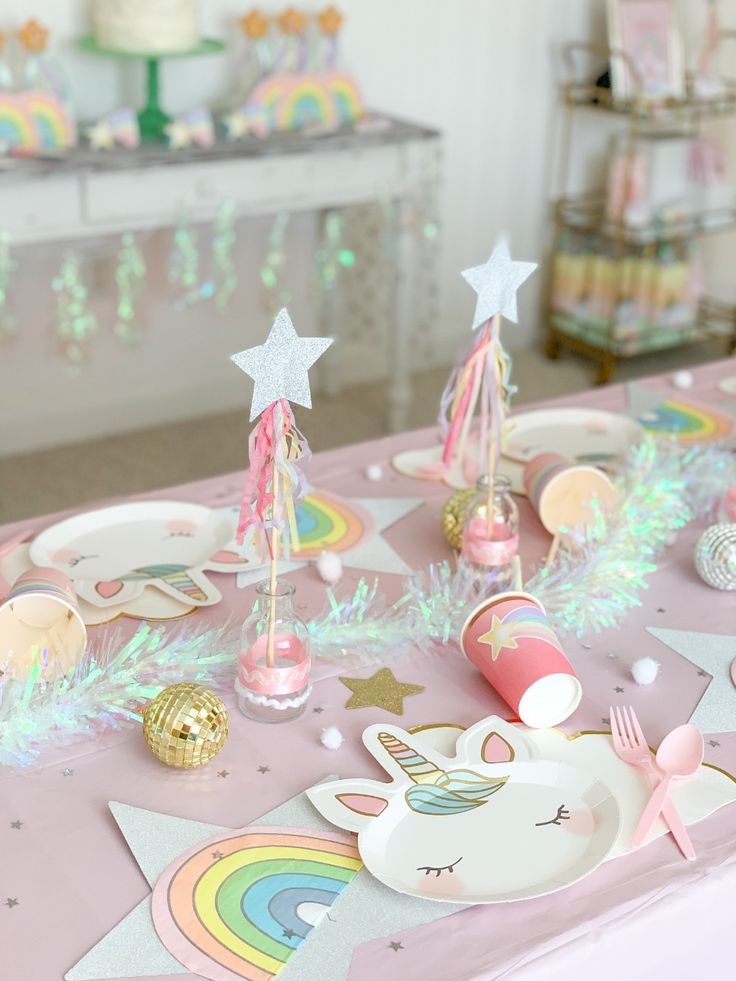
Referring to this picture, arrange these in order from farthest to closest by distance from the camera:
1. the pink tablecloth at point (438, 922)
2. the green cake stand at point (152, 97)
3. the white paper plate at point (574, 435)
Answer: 1. the green cake stand at point (152, 97)
2. the white paper plate at point (574, 435)
3. the pink tablecloth at point (438, 922)

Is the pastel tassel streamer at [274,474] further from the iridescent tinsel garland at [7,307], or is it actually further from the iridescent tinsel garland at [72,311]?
the iridescent tinsel garland at [72,311]

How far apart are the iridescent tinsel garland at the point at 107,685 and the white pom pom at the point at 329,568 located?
160 millimetres

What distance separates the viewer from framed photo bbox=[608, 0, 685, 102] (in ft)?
11.4

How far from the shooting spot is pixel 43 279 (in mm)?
3119

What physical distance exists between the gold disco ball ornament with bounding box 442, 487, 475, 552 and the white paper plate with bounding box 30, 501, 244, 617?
0.25 m

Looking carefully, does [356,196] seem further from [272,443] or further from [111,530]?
[272,443]

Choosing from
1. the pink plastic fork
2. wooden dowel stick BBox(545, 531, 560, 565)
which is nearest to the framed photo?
wooden dowel stick BBox(545, 531, 560, 565)

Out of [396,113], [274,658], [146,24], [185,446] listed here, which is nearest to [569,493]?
[274,658]

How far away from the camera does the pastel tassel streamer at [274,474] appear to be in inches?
42.3

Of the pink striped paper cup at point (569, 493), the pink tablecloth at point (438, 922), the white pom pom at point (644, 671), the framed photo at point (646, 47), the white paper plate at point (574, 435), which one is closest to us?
the pink tablecloth at point (438, 922)

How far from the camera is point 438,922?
929mm

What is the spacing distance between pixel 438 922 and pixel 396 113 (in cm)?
288

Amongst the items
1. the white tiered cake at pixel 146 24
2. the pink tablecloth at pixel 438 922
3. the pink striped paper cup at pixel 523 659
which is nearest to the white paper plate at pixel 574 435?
the pink tablecloth at pixel 438 922

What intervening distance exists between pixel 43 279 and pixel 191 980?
8.30 ft
